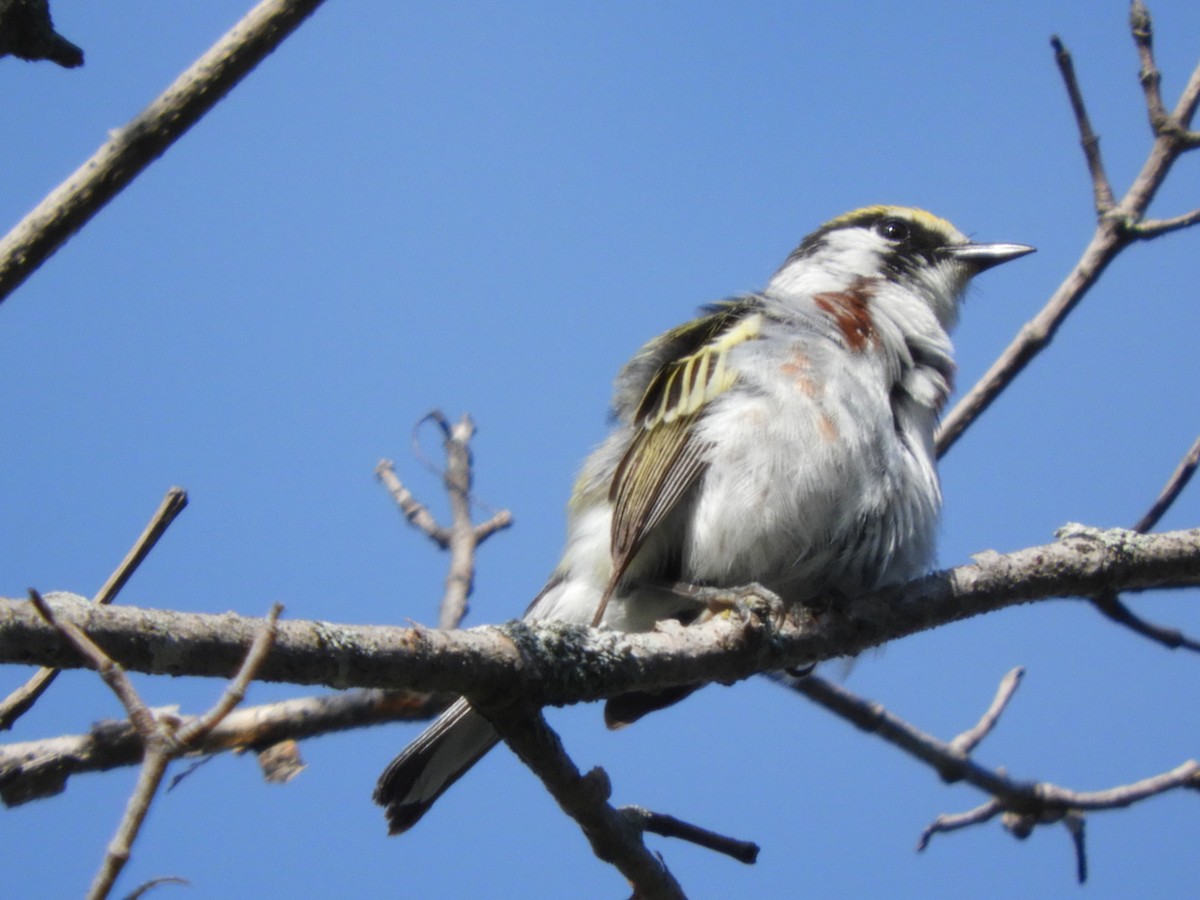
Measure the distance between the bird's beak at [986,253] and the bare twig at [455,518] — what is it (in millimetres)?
2323

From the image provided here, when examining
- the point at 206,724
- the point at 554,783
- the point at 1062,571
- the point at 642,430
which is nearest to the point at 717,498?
the point at 642,430

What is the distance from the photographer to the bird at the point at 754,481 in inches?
145

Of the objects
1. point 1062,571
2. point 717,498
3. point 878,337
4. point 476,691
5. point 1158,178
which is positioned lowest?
point 476,691

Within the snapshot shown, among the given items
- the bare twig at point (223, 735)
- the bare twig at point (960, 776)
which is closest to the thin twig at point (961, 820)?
the bare twig at point (960, 776)

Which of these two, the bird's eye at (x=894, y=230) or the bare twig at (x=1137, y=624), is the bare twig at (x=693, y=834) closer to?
the bare twig at (x=1137, y=624)

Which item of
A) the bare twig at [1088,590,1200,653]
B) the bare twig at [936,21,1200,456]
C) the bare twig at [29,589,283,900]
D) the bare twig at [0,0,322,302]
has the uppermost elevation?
the bare twig at [936,21,1200,456]

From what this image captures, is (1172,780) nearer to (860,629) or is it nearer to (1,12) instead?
(860,629)

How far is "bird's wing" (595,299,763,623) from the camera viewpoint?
12.5ft

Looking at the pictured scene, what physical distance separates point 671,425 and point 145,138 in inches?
85.1

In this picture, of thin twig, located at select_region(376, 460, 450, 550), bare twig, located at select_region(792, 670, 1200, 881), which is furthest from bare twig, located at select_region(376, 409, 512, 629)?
bare twig, located at select_region(792, 670, 1200, 881)

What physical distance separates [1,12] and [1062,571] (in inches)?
122

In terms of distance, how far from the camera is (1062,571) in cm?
354

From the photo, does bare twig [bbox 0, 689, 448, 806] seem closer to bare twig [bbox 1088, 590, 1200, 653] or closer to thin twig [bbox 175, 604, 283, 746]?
thin twig [bbox 175, 604, 283, 746]

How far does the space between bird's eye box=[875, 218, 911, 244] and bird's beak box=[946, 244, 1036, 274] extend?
0.20m
